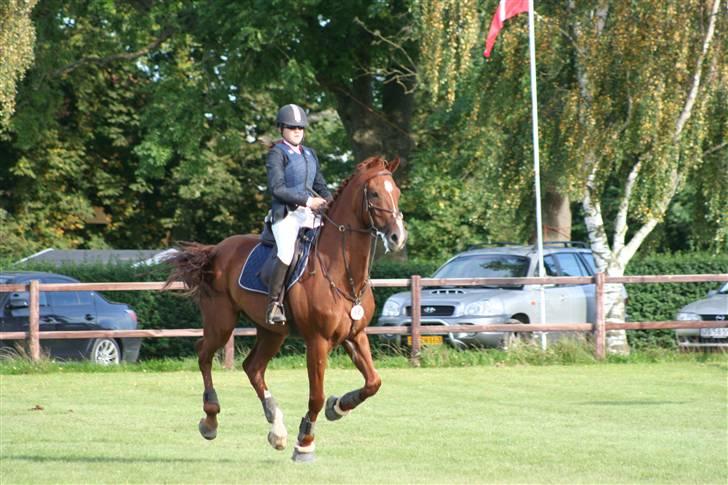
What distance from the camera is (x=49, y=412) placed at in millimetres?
14609

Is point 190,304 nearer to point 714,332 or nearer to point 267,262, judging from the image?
point 714,332

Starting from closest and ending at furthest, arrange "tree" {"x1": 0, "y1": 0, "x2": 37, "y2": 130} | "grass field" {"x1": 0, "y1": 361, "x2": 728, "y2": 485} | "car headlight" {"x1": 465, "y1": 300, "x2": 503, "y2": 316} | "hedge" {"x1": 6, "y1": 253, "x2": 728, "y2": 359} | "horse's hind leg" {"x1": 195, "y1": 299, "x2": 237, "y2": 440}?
"grass field" {"x1": 0, "y1": 361, "x2": 728, "y2": 485} → "horse's hind leg" {"x1": 195, "y1": 299, "x2": 237, "y2": 440} → "car headlight" {"x1": 465, "y1": 300, "x2": 503, "y2": 316} → "tree" {"x1": 0, "y1": 0, "x2": 37, "y2": 130} → "hedge" {"x1": 6, "y1": 253, "x2": 728, "y2": 359}

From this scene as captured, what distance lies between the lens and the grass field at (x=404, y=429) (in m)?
9.89

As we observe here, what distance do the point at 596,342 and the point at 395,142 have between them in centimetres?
1202

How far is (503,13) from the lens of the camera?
69.5 ft

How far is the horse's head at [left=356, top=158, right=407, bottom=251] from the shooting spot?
31.2 feet

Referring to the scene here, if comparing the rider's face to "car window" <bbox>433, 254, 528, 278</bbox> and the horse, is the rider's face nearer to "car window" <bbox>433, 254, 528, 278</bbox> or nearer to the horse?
the horse

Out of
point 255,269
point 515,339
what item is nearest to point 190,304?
point 515,339

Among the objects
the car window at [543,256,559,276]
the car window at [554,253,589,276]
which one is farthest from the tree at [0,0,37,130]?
the car window at [554,253,589,276]

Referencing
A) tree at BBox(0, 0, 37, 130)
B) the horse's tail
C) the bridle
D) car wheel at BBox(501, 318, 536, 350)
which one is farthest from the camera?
tree at BBox(0, 0, 37, 130)

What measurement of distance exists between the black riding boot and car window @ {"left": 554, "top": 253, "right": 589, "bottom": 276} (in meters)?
13.2

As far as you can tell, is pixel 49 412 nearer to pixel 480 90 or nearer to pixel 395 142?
pixel 480 90

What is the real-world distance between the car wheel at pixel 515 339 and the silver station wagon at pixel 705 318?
269cm

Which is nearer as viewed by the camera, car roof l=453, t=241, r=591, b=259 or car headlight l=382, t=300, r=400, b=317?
car headlight l=382, t=300, r=400, b=317
